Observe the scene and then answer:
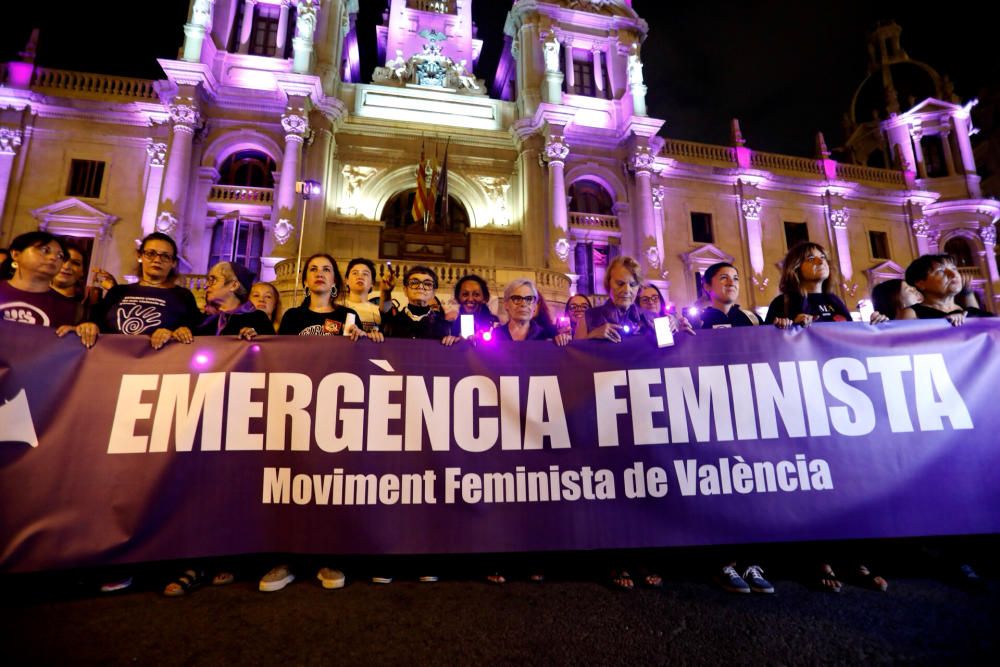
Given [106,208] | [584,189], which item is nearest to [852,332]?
[584,189]

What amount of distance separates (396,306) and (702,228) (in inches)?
804

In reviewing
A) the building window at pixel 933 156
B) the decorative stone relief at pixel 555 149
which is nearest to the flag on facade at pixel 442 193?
the decorative stone relief at pixel 555 149

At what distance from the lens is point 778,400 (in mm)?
3430

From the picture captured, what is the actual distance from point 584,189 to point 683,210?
464 centimetres

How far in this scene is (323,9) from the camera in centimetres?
1917

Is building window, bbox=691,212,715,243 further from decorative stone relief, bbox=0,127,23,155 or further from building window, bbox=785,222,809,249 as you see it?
decorative stone relief, bbox=0,127,23,155

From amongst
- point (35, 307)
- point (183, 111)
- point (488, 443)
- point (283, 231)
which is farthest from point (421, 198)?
point (488, 443)

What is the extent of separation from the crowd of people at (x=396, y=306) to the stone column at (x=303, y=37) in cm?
1642

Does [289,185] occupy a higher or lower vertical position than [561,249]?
higher

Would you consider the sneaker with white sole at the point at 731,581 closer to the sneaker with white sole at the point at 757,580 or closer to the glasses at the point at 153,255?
the sneaker with white sole at the point at 757,580

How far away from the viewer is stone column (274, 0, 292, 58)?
1892 cm

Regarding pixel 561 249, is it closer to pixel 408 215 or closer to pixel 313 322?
pixel 408 215

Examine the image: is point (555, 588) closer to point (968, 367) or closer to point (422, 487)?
point (422, 487)

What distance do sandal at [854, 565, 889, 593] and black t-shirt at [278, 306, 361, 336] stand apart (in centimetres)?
387
